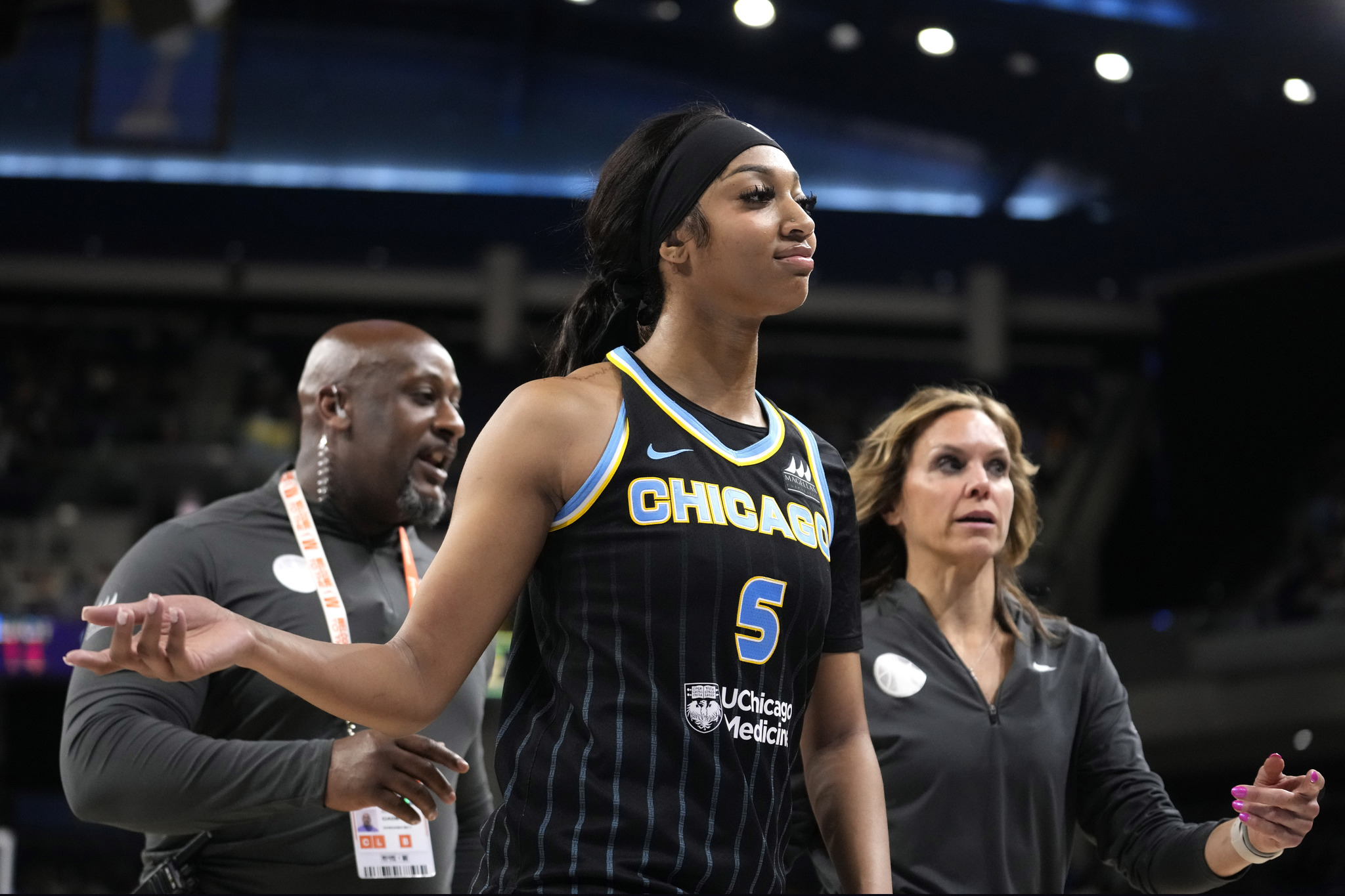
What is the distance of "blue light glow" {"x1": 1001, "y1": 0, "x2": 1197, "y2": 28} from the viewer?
950cm

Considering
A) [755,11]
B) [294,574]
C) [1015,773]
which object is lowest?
[1015,773]

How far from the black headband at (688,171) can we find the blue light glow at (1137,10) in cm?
882

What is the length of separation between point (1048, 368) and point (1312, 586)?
14.6 feet

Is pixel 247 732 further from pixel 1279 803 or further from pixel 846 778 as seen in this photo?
pixel 1279 803

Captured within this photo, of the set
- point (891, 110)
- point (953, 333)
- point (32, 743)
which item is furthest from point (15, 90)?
point (953, 333)

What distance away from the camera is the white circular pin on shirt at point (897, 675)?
254 centimetres

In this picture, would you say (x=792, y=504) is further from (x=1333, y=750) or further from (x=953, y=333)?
(x=953, y=333)

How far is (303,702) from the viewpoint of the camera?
236 centimetres

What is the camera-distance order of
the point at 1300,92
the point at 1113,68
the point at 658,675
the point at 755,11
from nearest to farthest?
the point at 658,675 < the point at 1300,92 < the point at 1113,68 < the point at 755,11

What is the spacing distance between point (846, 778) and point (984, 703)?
0.85m

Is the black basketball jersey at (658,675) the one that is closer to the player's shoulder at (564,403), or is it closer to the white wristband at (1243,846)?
the player's shoulder at (564,403)

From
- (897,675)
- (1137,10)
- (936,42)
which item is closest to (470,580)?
(897,675)

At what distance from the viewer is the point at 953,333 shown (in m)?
13.7

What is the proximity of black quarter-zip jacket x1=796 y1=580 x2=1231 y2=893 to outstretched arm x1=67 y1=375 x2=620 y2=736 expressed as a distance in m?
1.08
